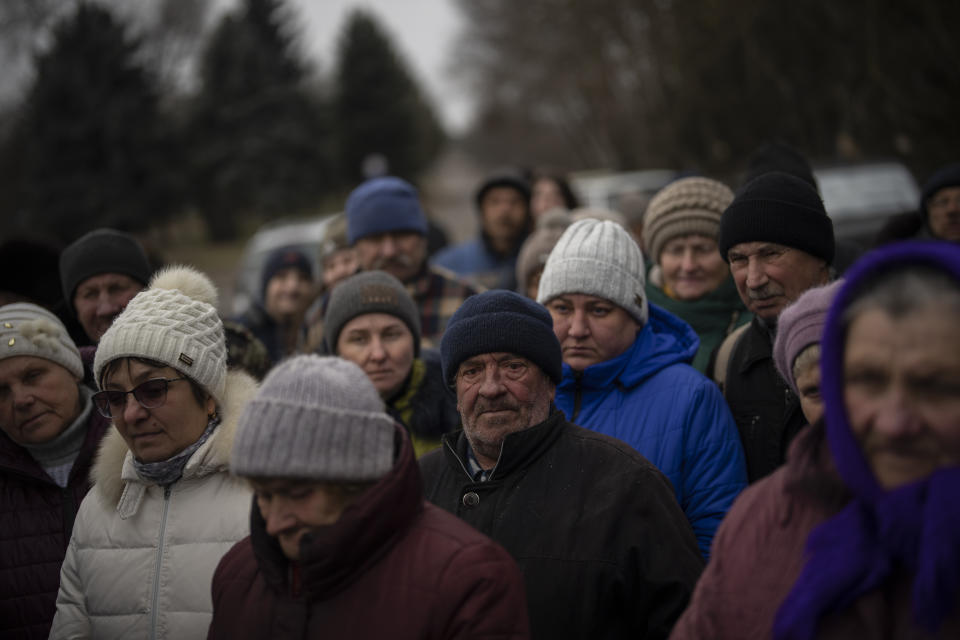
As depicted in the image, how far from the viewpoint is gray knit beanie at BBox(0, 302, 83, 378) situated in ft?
11.5

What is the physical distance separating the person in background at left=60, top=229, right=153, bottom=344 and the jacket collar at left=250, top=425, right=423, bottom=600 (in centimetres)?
262

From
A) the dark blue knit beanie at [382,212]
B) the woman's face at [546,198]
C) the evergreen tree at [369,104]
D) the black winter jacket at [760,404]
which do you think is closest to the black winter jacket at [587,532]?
the black winter jacket at [760,404]

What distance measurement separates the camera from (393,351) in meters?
4.21

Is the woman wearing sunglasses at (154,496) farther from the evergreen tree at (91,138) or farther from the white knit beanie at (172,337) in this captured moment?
the evergreen tree at (91,138)

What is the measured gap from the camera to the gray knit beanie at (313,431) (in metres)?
2.19

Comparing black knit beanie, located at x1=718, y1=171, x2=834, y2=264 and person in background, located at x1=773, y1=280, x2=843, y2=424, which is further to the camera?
black knit beanie, located at x1=718, y1=171, x2=834, y2=264

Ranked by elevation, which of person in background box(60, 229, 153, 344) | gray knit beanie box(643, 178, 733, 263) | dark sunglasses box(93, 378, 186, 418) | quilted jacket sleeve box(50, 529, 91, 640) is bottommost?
quilted jacket sleeve box(50, 529, 91, 640)

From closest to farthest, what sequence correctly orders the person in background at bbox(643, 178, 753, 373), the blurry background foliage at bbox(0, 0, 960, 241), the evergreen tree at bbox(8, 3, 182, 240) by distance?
the person in background at bbox(643, 178, 753, 373), the blurry background foliage at bbox(0, 0, 960, 241), the evergreen tree at bbox(8, 3, 182, 240)

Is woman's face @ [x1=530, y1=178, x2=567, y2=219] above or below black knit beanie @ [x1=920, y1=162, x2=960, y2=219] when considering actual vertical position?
above

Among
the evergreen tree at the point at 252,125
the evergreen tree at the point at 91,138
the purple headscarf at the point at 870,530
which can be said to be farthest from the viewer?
the evergreen tree at the point at 252,125

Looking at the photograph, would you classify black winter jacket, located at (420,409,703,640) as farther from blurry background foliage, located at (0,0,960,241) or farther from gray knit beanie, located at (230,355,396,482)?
blurry background foliage, located at (0,0,960,241)

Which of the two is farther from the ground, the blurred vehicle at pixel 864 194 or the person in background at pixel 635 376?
the person in background at pixel 635 376

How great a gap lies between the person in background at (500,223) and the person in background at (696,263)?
251 centimetres

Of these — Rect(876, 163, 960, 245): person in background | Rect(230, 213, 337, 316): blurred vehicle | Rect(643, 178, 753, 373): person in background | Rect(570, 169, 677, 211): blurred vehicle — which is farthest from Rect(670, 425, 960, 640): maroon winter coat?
Rect(570, 169, 677, 211): blurred vehicle
